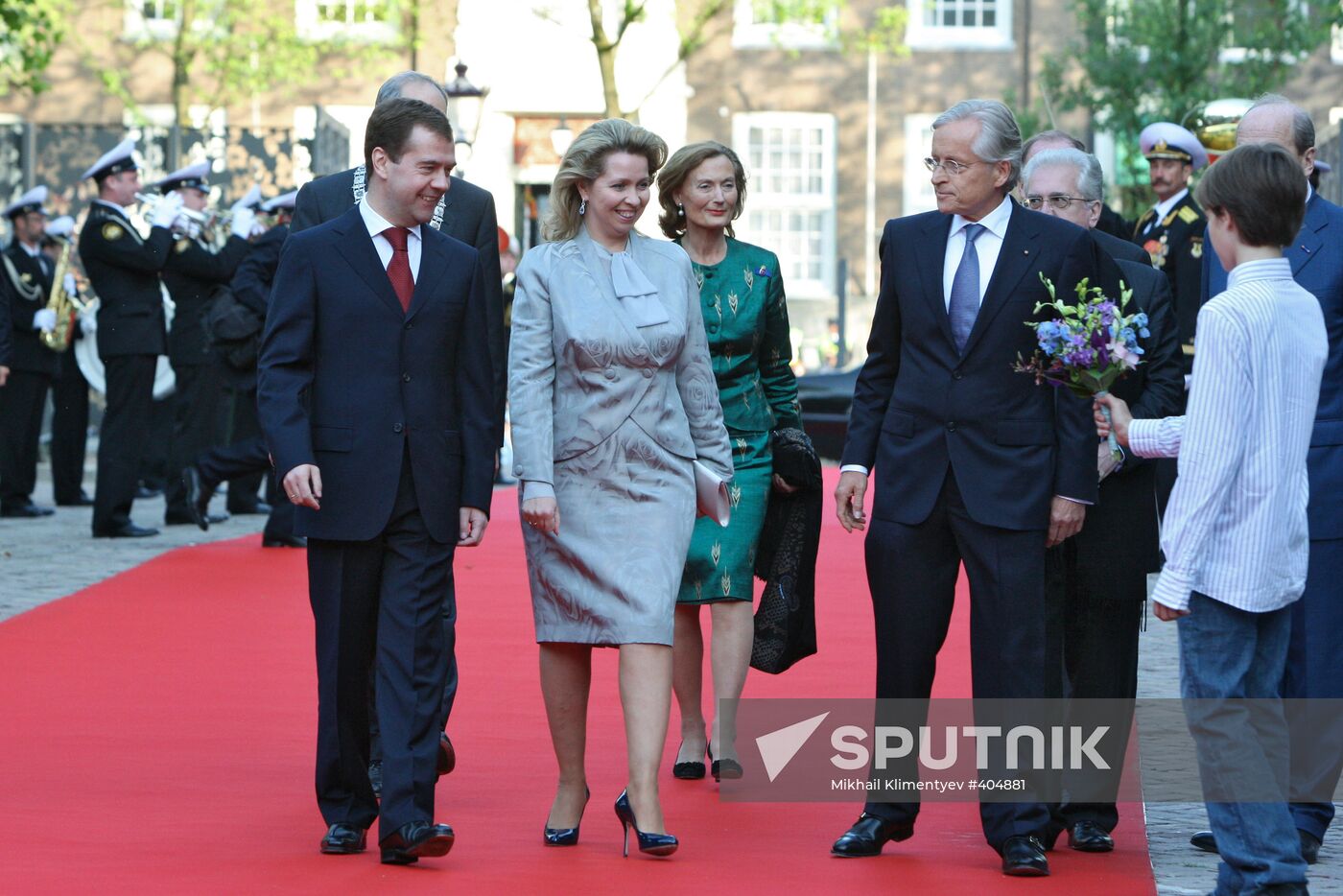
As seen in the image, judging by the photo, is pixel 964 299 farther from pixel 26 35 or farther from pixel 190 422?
pixel 26 35

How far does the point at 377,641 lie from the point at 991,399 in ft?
5.66

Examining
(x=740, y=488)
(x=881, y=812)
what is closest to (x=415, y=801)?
(x=881, y=812)

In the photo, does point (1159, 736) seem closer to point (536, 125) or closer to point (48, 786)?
point (48, 786)

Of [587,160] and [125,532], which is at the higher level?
[587,160]

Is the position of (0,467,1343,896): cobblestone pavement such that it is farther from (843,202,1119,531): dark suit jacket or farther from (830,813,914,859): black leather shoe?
(843,202,1119,531): dark suit jacket

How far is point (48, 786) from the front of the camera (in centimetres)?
634

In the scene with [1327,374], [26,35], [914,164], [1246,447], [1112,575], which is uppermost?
[26,35]

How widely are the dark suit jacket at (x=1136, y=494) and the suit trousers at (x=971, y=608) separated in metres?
0.33

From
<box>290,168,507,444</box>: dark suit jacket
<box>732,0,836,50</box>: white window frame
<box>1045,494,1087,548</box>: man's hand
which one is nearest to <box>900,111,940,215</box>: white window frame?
<box>732,0,836,50</box>: white window frame

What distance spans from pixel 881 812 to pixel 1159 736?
7.27 feet

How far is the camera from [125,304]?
13859 mm

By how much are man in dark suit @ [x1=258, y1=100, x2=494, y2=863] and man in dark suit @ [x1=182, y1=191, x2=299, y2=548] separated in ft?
21.5

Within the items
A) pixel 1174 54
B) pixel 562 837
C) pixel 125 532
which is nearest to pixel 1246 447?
pixel 562 837

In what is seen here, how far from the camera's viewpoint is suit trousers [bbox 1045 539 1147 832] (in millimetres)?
5879
